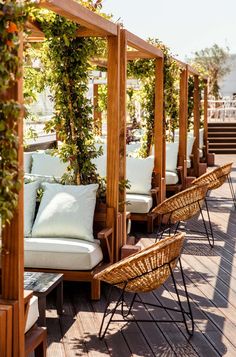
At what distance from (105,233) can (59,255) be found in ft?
1.60

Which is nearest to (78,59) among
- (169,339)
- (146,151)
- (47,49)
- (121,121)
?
(47,49)

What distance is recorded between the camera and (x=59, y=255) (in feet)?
18.4

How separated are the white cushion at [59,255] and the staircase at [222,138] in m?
15.7

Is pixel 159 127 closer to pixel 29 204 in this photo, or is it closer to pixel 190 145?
pixel 29 204

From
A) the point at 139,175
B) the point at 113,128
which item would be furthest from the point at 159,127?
the point at 113,128

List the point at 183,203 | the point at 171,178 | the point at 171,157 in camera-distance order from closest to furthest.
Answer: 1. the point at 183,203
2. the point at 171,178
3. the point at 171,157

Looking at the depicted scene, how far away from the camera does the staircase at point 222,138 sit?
70.8 ft

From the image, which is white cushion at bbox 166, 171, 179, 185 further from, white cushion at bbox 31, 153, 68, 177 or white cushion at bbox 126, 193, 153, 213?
white cushion at bbox 31, 153, 68, 177

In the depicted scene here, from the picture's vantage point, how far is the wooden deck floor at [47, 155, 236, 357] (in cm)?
449

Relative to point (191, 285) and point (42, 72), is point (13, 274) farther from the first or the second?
point (42, 72)

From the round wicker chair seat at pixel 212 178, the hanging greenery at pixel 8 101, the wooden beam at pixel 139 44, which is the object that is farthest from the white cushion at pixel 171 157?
the hanging greenery at pixel 8 101

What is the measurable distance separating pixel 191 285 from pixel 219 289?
267mm

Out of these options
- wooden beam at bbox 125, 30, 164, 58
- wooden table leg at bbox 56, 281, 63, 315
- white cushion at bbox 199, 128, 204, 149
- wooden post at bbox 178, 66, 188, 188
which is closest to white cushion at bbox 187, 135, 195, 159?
wooden post at bbox 178, 66, 188, 188

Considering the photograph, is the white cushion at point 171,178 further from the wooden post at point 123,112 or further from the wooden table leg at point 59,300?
the wooden table leg at point 59,300
